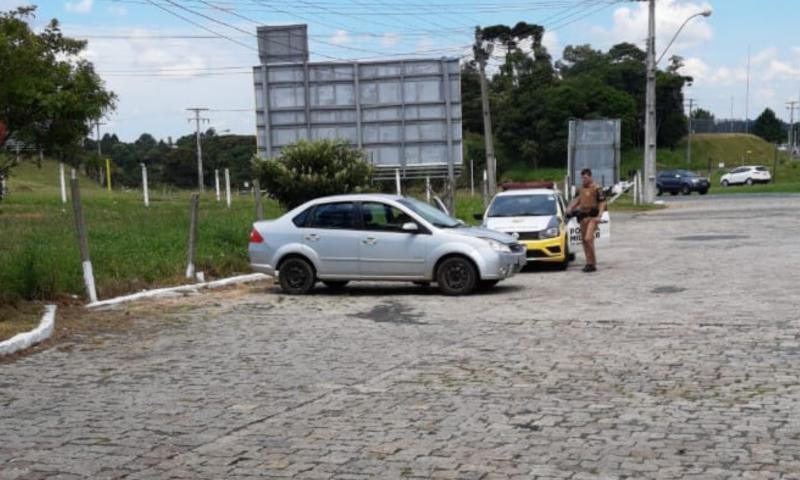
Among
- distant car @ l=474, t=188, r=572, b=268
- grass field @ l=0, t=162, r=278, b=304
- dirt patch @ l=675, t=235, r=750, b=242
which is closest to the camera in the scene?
grass field @ l=0, t=162, r=278, b=304

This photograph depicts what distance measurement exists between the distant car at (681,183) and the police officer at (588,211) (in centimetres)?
4277

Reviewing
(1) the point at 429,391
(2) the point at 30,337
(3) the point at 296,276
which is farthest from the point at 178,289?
(1) the point at 429,391

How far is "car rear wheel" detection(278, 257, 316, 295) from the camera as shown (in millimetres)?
13836

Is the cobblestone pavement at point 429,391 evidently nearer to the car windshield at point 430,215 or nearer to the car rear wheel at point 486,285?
the car rear wheel at point 486,285

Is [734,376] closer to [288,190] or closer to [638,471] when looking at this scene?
[638,471]

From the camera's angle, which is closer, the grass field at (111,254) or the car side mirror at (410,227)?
the grass field at (111,254)

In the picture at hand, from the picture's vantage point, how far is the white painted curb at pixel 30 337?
366 inches

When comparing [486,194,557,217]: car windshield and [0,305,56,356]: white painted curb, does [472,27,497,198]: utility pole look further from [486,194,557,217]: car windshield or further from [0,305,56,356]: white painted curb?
[0,305,56,356]: white painted curb

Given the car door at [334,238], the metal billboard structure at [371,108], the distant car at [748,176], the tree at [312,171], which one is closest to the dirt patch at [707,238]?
the metal billboard structure at [371,108]

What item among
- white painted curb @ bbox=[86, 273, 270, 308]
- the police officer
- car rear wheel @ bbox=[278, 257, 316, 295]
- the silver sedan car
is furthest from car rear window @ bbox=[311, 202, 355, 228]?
the police officer

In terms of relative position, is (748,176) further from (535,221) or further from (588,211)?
(588,211)

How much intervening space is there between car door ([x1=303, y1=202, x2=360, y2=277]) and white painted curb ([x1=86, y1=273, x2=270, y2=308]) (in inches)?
78.6

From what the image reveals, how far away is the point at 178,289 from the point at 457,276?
14.3 feet

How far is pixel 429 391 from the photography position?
24.2 ft
